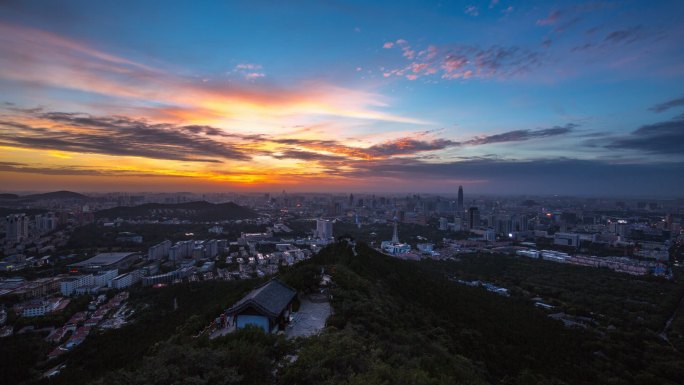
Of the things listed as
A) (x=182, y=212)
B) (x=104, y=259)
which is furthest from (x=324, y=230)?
(x=182, y=212)

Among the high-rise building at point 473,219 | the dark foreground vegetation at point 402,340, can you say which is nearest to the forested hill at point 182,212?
the high-rise building at point 473,219

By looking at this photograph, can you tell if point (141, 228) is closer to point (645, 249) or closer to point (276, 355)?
point (276, 355)

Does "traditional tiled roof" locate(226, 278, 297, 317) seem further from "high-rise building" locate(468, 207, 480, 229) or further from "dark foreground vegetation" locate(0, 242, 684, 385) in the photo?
"high-rise building" locate(468, 207, 480, 229)

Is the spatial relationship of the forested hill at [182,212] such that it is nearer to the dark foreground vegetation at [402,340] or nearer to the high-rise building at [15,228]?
the high-rise building at [15,228]

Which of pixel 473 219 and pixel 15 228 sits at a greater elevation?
pixel 473 219

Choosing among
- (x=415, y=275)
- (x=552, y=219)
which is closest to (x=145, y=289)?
(x=415, y=275)

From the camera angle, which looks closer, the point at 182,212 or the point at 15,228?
the point at 15,228

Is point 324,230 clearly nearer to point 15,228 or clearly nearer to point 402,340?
point 15,228
